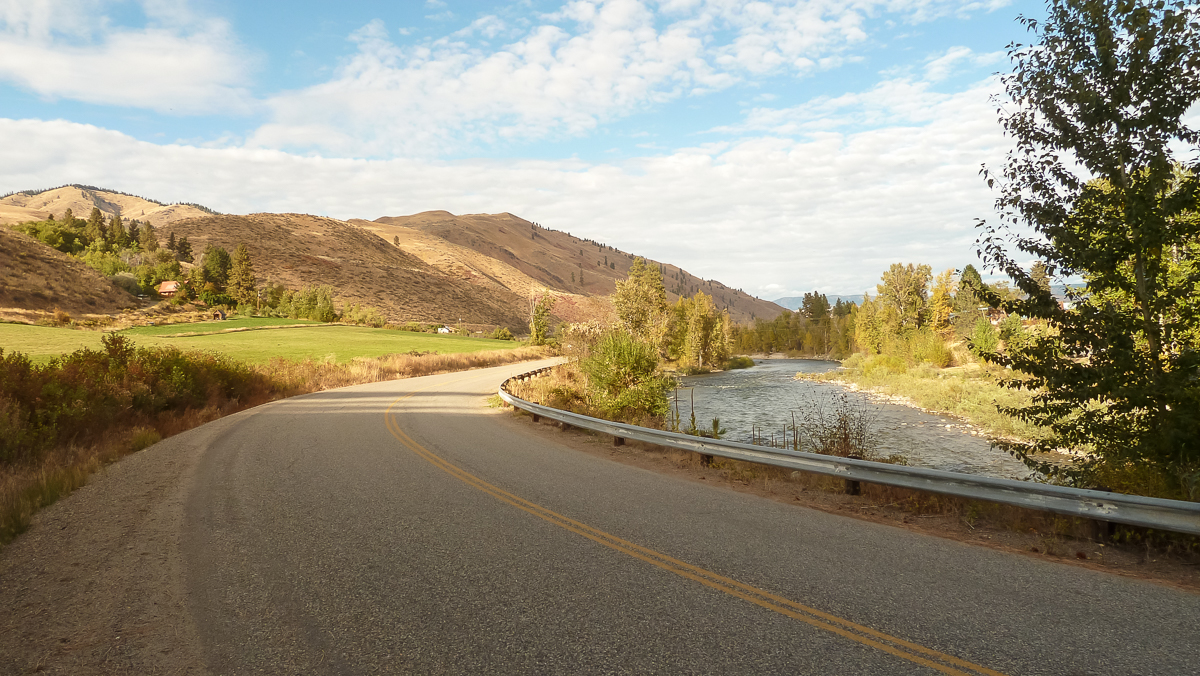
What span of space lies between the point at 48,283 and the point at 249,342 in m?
37.2

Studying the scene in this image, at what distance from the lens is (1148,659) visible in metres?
3.52

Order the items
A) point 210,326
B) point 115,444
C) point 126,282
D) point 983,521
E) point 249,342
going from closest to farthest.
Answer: point 983,521
point 115,444
point 249,342
point 210,326
point 126,282

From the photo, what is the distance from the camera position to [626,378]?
16.4 metres

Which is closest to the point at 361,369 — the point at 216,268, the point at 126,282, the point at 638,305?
the point at 638,305

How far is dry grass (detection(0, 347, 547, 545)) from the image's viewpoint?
753 cm

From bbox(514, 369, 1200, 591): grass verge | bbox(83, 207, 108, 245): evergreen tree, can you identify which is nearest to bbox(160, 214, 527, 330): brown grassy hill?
bbox(83, 207, 108, 245): evergreen tree

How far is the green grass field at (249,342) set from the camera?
35.5 m

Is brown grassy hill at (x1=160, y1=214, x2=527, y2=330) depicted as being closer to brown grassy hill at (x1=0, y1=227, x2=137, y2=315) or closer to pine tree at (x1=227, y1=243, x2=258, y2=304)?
pine tree at (x1=227, y1=243, x2=258, y2=304)

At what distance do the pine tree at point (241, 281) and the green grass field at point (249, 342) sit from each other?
23.2 metres

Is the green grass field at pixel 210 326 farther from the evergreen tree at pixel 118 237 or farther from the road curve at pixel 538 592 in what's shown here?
the evergreen tree at pixel 118 237

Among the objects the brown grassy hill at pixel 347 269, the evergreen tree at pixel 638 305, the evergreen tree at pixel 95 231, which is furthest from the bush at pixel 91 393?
the evergreen tree at pixel 95 231

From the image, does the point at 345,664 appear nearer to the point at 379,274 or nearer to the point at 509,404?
the point at 509,404

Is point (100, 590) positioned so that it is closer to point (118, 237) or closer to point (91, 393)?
point (91, 393)

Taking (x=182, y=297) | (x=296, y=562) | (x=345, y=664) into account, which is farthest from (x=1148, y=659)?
(x=182, y=297)
